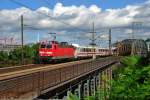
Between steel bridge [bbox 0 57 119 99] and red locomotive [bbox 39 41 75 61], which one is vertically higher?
red locomotive [bbox 39 41 75 61]

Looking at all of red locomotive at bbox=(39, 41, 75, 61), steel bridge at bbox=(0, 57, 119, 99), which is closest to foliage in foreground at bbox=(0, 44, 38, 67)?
red locomotive at bbox=(39, 41, 75, 61)

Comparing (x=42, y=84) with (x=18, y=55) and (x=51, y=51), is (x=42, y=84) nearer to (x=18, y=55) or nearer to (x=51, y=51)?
(x=51, y=51)

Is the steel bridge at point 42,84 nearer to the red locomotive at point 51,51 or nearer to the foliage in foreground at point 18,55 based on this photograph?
the red locomotive at point 51,51

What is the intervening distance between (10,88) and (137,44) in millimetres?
75966

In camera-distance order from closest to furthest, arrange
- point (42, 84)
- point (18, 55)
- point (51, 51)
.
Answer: point (42, 84), point (51, 51), point (18, 55)

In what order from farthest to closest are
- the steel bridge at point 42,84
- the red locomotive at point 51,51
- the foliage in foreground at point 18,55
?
the foliage in foreground at point 18,55, the red locomotive at point 51,51, the steel bridge at point 42,84

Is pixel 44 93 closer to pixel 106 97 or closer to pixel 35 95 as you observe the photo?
pixel 35 95

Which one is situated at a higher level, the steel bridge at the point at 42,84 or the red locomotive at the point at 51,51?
the red locomotive at the point at 51,51

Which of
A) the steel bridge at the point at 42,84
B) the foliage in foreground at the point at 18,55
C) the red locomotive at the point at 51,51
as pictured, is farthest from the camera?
the foliage in foreground at the point at 18,55

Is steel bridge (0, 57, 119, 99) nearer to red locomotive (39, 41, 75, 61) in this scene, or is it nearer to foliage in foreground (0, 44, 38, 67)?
red locomotive (39, 41, 75, 61)

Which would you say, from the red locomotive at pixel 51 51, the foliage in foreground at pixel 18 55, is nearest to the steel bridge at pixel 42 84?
the red locomotive at pixel 51 51

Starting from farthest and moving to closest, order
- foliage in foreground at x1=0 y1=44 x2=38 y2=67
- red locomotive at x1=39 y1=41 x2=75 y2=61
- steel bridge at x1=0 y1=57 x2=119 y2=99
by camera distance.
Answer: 1. foliage in foreground at x1=0 y1=44 x2=38 y2=67
2. red locomotive at x1=39 y1=41 x2=75 y2=61
3. steel bridge at x1=0 y1=57 x2=119 y2=99

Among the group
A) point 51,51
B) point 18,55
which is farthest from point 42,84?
point 18,55

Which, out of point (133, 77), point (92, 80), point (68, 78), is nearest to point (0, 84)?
point (133, 77)
